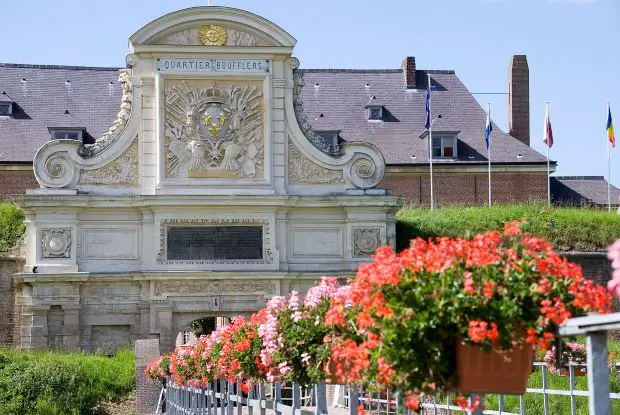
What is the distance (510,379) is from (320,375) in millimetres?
3536

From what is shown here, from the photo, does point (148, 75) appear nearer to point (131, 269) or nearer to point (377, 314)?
point (131, 269)

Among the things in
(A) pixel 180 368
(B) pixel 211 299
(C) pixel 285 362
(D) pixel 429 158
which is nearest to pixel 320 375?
(C) pixel 285 362

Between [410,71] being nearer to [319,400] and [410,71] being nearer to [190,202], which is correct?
[190,202]

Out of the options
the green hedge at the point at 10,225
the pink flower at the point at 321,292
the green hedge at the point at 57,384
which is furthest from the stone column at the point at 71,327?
the pink flower at the point at 321,292

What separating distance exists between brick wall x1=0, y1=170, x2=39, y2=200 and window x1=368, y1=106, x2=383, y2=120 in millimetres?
12505

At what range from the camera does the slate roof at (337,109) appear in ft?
146

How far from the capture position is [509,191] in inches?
1794

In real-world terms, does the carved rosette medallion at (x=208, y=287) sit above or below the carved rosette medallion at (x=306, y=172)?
below

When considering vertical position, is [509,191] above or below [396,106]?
below

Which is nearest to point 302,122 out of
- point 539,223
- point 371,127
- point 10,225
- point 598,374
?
point 539,223

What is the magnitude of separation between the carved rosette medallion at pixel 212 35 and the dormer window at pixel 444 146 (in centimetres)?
1178

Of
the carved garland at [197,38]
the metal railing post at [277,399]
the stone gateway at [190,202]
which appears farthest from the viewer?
the carved garland at [197,38]

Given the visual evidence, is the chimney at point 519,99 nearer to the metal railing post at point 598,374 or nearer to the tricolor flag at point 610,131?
the tricolor flag at point 610,131

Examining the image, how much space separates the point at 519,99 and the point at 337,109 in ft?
26.2
